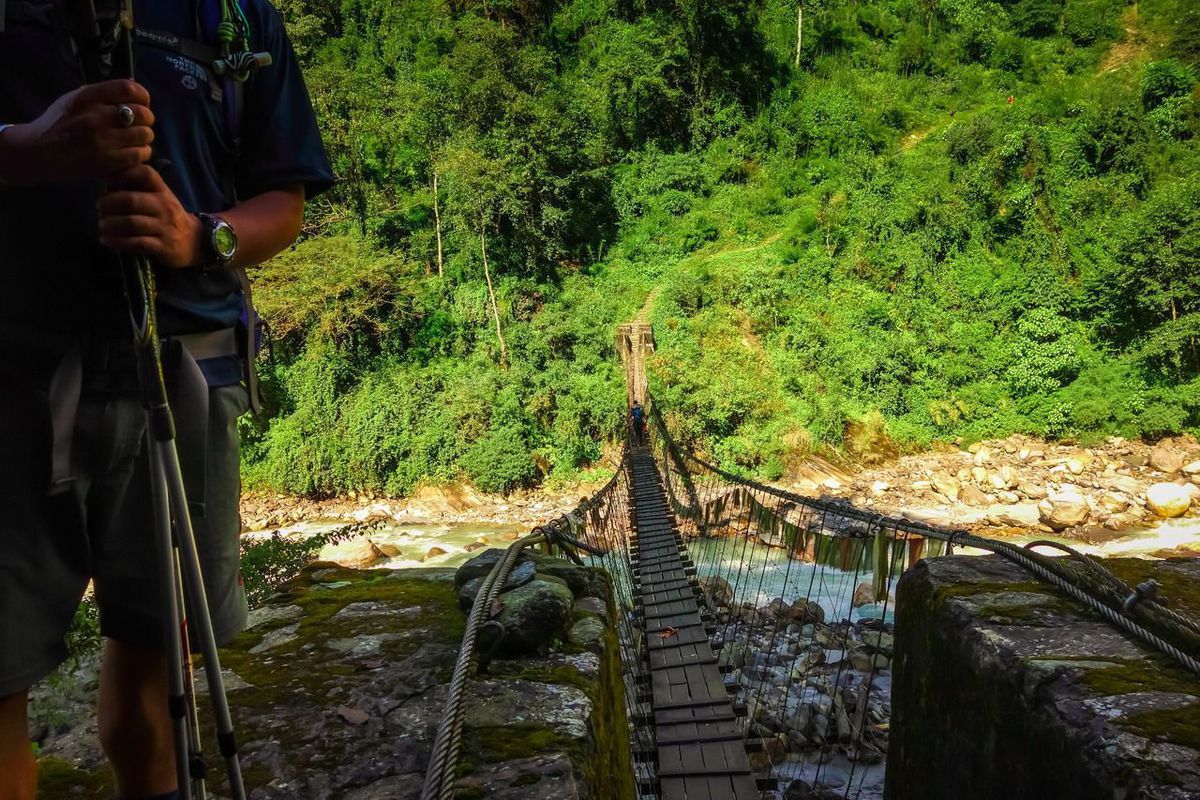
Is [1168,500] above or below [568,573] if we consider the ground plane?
below

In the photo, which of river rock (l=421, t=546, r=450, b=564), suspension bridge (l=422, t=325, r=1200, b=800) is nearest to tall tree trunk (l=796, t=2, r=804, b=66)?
river rock (l=421, t=546, r=450, b=564)

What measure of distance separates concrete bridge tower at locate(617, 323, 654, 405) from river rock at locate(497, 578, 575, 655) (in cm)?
913

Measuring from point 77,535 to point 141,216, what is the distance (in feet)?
1.00

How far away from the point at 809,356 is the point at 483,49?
8612 mm

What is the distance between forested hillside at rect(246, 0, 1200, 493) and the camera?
9.77 meters

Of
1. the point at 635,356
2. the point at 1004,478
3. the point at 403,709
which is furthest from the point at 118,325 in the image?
the point at 635,356

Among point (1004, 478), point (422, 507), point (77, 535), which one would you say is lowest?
point (422, 507)

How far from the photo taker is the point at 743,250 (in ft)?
39.5

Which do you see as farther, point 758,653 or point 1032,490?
point 1032,490

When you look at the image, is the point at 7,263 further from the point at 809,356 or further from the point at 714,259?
the point at 714,259

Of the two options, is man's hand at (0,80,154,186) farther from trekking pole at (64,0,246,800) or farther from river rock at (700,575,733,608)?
river rock at (700,575,733,608)

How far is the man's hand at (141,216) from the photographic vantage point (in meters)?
0.47

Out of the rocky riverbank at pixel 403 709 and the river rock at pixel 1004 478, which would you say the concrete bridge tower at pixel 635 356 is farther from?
the rocky riverbank at pixel 403 709

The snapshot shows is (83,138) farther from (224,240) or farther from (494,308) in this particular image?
(494,308)
